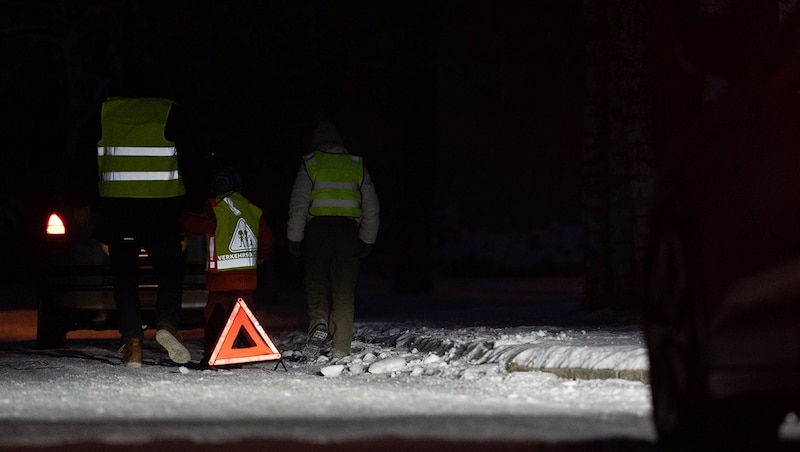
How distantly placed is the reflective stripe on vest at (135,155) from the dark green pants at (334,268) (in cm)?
133

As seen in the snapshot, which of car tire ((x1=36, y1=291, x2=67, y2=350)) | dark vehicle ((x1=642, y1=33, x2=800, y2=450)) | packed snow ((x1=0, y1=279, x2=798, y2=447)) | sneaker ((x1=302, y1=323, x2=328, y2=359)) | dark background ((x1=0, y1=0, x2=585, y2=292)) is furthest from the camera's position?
dark background ((x1=0, y1=0, x2=585, y2=292))

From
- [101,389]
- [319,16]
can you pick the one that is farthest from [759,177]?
[319,16]

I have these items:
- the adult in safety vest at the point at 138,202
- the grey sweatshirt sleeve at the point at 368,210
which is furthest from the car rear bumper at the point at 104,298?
the grey sweatshirt sleeve at the point at 368,210

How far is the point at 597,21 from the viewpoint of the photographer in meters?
18.0

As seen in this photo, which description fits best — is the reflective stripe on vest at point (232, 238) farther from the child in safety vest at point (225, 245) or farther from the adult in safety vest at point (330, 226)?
the adult in safety vest at point (330, 226)

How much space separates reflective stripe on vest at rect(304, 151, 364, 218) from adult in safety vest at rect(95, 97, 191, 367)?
1154 millimetres

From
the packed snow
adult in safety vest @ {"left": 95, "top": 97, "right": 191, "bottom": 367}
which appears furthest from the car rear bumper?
adult in safety vest @ {"left": 95, "top": 97, "right": 191, "bottom": 367}

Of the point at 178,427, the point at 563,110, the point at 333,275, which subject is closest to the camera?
the point at 178,427

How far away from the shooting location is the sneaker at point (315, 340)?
12.8m

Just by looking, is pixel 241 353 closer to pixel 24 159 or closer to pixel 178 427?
pixel 178 427

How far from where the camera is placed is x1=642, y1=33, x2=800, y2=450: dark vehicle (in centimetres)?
573

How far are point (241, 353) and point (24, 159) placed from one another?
67.1 ft

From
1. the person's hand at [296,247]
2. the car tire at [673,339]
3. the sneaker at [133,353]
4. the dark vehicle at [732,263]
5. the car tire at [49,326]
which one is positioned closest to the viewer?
the dark vehicle at [732,263]

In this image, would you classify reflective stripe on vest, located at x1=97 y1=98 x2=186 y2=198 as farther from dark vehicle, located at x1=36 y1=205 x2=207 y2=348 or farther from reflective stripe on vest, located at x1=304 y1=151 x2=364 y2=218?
dark vehicle, located at x1=36 y1=205 x2=207 y2=348
